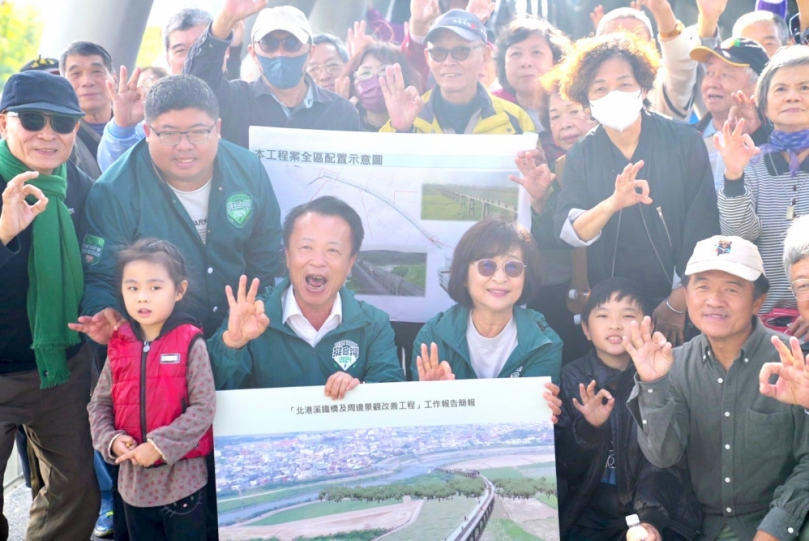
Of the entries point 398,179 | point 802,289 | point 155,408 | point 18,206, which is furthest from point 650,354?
point 18,206

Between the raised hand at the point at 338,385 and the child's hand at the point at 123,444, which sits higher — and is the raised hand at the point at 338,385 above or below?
above

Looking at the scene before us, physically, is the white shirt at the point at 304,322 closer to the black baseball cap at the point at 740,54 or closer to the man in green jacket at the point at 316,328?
the man in green jacket at the point at 316,328

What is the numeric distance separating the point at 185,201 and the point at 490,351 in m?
1.69

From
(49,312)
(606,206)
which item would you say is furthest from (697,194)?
(49,312)

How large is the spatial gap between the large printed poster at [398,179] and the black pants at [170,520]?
53.5 inches

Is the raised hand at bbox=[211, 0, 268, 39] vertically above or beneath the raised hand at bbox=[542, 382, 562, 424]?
above

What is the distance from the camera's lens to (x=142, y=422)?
3.47 m

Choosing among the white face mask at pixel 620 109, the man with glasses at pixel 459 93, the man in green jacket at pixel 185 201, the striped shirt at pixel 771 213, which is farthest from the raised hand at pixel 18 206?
the striped shirt at pixel 771 213

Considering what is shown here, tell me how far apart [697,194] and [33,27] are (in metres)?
39.3

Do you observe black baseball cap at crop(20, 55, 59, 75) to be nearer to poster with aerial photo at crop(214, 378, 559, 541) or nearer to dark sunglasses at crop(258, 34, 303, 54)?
dark sunglasses at crop(258, 34, 303, 54)

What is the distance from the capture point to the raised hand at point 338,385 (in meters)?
3.62

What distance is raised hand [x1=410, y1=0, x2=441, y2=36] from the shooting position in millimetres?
5902

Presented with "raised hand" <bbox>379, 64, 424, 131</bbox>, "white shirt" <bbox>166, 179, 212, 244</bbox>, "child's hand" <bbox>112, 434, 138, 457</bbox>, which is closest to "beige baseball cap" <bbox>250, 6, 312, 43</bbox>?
"raised hand" <bbox>379, 64, 424, 131</bbox>

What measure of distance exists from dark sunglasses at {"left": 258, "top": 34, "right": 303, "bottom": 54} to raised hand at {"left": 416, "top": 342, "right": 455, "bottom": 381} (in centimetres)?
192
